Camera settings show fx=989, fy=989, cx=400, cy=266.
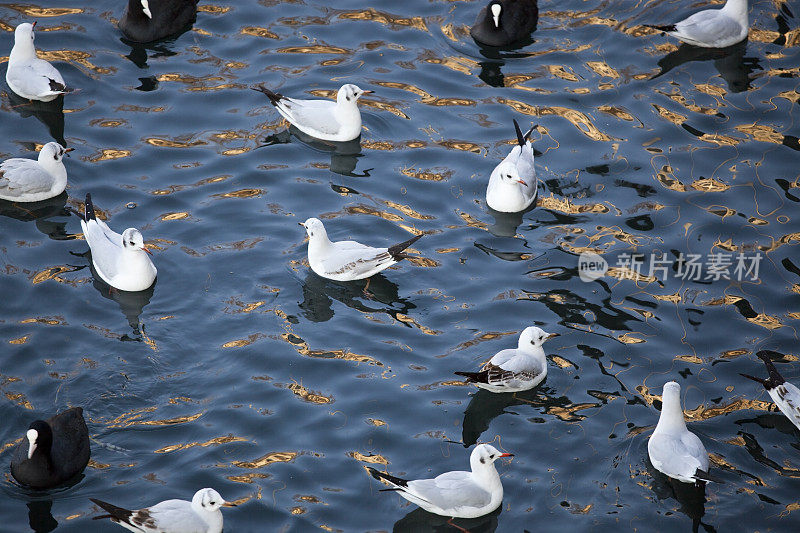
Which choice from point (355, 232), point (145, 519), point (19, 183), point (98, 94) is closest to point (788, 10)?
point (355, 232)

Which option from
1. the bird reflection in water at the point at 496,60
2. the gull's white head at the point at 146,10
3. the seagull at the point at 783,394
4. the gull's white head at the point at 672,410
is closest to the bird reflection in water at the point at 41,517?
the gull's white head at the point at 672,410

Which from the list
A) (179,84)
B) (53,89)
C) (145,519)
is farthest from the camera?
(179,84)

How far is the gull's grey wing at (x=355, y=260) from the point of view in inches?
425

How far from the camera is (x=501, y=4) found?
14641 mm

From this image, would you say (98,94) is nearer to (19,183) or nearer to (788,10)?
(19,183)

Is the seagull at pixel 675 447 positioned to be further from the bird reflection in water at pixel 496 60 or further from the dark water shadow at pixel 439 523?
the bird reflection in water at pixel 496 60

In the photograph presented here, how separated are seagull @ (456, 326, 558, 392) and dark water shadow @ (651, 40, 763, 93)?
6.11 metres

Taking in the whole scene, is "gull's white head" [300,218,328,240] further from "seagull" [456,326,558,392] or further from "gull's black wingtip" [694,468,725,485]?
"gull's black wingtip" [694,468,725,485]

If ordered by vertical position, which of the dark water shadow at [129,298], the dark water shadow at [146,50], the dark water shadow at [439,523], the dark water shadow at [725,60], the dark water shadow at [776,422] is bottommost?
the dark water shadow at [439,523]

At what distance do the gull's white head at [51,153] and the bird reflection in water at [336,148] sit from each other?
2.63m

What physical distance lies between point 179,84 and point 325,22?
2.60 metres

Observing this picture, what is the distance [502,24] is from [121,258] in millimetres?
6920

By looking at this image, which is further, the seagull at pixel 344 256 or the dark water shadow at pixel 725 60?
the dark water shadow at pixel 725 60

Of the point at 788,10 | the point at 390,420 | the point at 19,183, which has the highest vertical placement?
the point at 788,10
